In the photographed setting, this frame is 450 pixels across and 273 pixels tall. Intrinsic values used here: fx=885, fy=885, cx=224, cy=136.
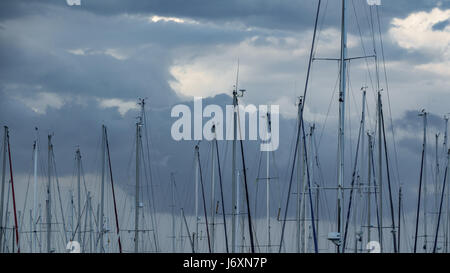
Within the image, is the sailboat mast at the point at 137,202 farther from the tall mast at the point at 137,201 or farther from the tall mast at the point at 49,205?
the tall mast at the point at 49,205

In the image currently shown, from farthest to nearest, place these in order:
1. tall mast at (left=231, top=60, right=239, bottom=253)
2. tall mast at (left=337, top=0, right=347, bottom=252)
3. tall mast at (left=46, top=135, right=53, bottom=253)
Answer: tall mast at (left=46, top=135, right=53, bottom=253)
tall mast at (left=231, top=60, right=239, bottom=253)
tall mast at (left=337, top=0, right=347, bottom=252)

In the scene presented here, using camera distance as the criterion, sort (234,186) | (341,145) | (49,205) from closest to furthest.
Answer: (341,145), (234,186), (49,205)

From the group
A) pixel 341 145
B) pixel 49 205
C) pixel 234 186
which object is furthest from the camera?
pixel 49 205

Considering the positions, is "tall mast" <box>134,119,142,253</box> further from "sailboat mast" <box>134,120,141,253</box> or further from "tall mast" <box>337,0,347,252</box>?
"tall mast" <box>337,0,347,252</box>

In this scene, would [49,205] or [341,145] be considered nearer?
[341,145]

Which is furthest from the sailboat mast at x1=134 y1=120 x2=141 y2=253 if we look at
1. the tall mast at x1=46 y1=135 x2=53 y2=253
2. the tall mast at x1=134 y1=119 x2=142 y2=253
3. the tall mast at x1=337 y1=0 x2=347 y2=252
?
the tall mast at x1=337 y1=0 x2=347 y2=252

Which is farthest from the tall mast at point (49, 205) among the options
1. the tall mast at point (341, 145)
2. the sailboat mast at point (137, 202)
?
the tall mast at point (341, 145)

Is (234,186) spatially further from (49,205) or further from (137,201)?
(49,205)

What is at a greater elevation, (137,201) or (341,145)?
(341,145)

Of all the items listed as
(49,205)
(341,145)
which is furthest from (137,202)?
(341,145)
